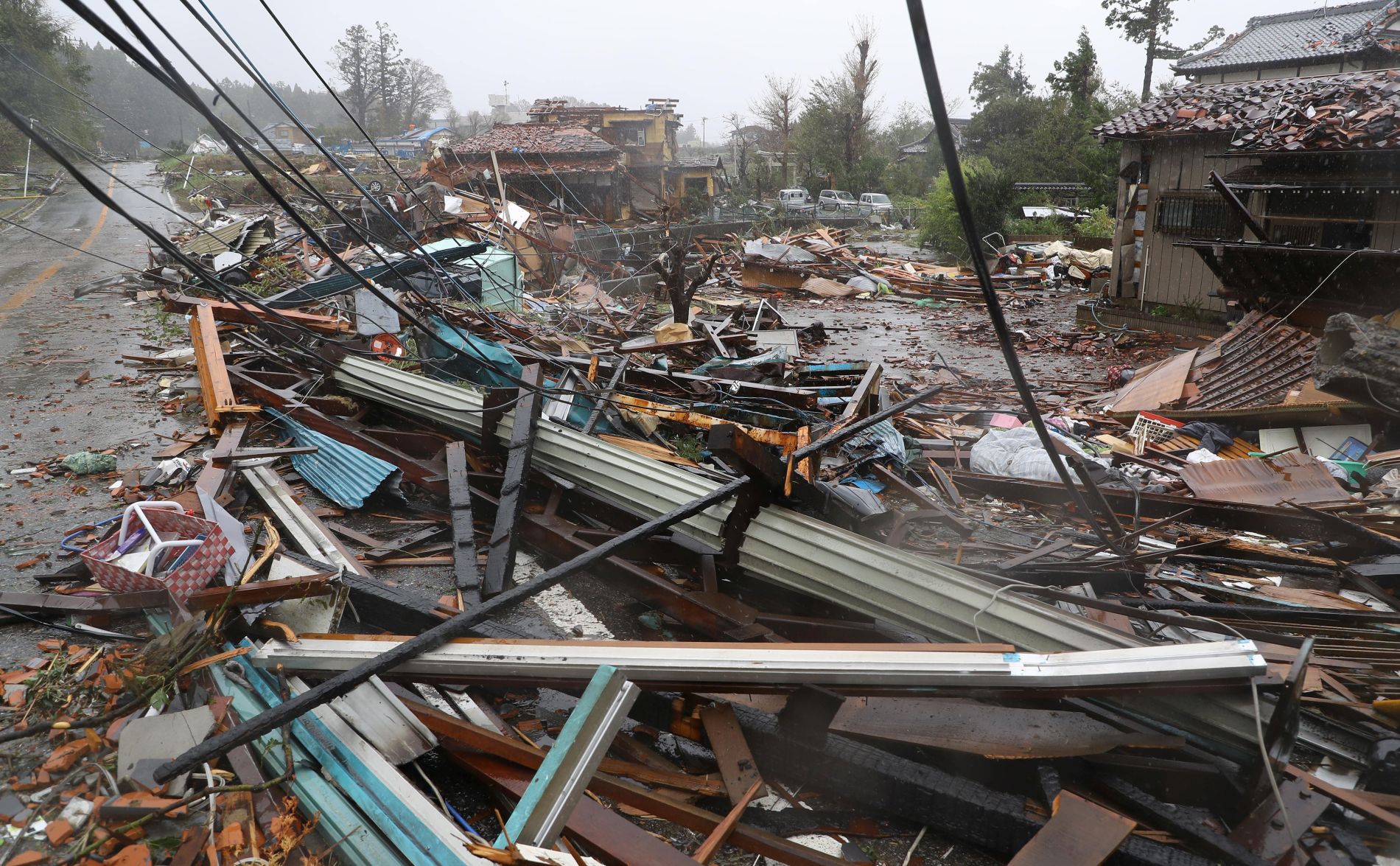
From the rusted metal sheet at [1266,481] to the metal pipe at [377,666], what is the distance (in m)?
4.86

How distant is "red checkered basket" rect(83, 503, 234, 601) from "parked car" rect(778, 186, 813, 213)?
31.3m

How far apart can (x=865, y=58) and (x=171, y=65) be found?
47.3m

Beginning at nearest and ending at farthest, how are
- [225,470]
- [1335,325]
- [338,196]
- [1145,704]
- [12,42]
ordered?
[1145,704] → [225,470] → [1335,325] → [338,196] → [12,42]

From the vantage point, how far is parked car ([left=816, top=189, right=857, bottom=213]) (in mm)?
35281

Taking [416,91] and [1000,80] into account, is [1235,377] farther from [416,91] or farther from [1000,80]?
[416,91]

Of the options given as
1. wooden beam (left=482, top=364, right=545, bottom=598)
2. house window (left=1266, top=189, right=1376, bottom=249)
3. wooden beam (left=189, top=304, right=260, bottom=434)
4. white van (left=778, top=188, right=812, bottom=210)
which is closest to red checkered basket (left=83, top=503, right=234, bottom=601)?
wooden beam (left=482, top=364, right=545, bottom=598)

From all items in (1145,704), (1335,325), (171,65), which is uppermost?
(171,65)

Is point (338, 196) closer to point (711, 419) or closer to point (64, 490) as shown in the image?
point (64, 490)

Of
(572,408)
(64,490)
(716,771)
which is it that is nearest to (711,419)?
(572,408)

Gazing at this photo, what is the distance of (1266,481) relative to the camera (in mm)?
6484

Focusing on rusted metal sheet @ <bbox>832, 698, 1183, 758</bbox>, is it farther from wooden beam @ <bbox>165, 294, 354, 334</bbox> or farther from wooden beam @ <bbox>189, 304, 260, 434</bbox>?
wooden beam @ <bbox>165, 294, 354, 334</bbox>

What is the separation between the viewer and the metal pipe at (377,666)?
2855 mm

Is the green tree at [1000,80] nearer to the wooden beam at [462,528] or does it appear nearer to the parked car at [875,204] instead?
the parked car at [875,204]

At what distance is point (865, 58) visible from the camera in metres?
44.8
